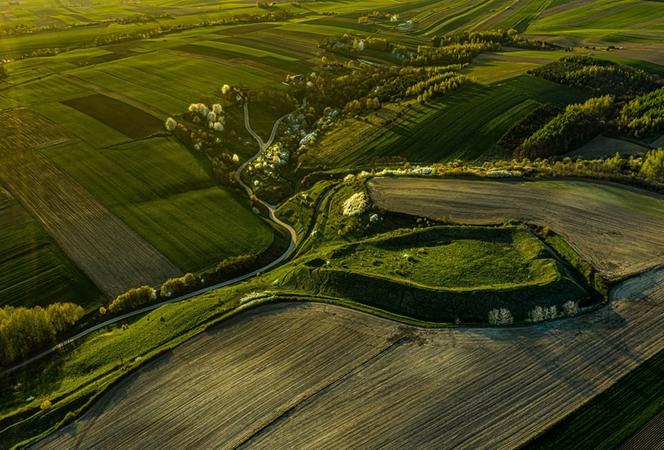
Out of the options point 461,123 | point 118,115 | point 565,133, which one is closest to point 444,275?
point 565,133

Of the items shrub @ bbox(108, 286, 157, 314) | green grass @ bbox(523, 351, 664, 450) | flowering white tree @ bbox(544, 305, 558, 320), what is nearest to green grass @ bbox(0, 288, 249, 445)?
shrub @ bbox(108, 286, 157, 314)

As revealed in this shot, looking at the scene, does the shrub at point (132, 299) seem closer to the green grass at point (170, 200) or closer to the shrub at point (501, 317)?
the green grass at point (170, 200)

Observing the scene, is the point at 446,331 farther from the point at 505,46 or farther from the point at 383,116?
the point at 505,46

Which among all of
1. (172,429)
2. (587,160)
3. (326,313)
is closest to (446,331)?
(326,313)

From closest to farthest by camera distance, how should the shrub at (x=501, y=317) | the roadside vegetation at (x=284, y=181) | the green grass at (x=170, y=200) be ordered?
the shrub at (x=501, y=317), the roadside vegetation at (x=284, y=181), the green grass at (x=170, y=200)

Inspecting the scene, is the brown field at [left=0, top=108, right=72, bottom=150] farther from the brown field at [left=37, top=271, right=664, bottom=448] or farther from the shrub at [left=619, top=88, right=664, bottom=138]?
the shrub at [left=619, top=88, right=664, bottom=138]

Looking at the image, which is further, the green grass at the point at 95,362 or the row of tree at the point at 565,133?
the row of tree at the point at 565,133

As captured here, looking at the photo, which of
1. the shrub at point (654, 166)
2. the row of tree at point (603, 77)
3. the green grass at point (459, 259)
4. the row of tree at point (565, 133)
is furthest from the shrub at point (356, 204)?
the row of tree at point (603, 77)
